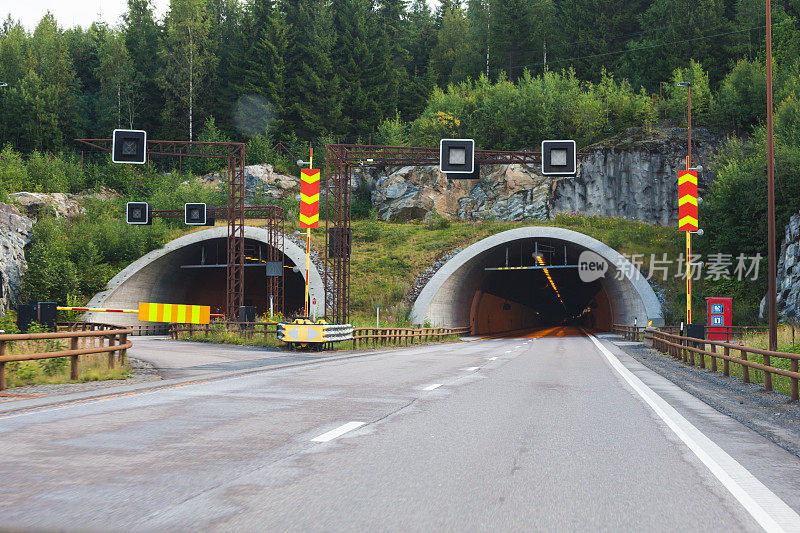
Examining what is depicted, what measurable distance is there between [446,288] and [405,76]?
54.2 m

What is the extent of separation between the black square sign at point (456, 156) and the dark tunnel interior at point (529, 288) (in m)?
16.4

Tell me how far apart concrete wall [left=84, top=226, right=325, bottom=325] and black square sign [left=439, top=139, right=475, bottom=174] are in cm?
1922

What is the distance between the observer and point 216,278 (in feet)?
195

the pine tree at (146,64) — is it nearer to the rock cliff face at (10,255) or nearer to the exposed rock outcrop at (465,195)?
the exposed rock outcrop at (465,195)

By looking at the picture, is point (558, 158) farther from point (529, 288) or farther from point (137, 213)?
point (529, 288)

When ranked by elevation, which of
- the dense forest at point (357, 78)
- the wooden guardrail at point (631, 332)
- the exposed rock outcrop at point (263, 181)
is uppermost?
the dense forest at point (357, 78)

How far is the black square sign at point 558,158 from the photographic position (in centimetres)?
2903

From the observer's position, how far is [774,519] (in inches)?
181

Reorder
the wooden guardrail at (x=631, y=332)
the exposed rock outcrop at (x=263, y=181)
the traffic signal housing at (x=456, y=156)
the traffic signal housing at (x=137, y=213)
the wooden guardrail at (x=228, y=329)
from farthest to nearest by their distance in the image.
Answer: the exposed rock outcrop at (x=263, y=181) → the traffic signal housing at (x=137, y=213) → the wooden guardrail at (x=631, y=332) → the wooden guardrail at (x=228, y=329) → the traffic signal housing at (x=456, y=156)

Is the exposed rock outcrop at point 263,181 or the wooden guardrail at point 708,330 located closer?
the wooden guardrail at point 708,330

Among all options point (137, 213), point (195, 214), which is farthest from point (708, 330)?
point (137, 213)

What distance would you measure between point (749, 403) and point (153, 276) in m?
45.6

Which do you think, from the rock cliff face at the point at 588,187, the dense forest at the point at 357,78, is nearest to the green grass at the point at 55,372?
the rock cliff face at the point at 588,187

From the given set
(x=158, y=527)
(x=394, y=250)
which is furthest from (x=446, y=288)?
(x=158, y=527)
